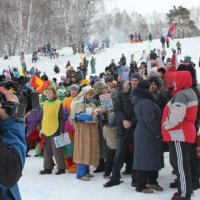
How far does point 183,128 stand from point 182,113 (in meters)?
0.22

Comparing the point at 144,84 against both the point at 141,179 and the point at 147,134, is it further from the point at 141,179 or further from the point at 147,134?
the point at 141,179

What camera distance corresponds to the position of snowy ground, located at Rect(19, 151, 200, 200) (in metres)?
5.37

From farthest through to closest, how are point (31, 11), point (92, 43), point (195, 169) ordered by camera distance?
point (92, 43) → point (31, 11) → point (195, 169)

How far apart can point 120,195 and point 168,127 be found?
1.32 metres

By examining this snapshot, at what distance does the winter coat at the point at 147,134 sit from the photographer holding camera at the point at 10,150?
3404 mm

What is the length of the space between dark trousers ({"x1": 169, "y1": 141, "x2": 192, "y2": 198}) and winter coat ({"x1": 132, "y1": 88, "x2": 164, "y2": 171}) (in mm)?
559

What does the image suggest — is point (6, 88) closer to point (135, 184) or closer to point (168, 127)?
point (168, 127)

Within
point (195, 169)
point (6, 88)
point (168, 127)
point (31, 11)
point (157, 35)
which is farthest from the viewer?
point (157, 35)

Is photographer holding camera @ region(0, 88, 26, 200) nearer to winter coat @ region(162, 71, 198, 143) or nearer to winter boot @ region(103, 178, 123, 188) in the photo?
winter coat @ region(162, 71, 198, 143)

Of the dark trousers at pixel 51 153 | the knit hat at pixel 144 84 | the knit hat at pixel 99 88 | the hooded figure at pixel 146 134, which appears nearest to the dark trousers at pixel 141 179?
the hooded figure at pixel 146 134

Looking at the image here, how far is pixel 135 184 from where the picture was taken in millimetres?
5730

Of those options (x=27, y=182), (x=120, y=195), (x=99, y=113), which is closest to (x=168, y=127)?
(x=120, y=195)

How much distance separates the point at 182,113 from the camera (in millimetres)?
4602

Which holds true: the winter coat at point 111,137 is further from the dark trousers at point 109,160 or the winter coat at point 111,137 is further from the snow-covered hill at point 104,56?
the snow-covered hill at point 104,56
